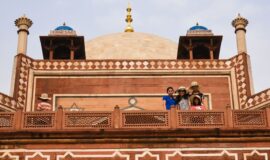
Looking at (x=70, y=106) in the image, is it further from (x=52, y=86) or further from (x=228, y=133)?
(x=228, y=133)

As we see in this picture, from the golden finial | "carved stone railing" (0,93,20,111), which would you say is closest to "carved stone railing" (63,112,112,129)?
"carved stone railing" (0,93,20,111)

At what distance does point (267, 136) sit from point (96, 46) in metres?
12.6

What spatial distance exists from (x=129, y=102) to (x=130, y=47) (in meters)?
5.16

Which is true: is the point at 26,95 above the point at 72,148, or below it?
above

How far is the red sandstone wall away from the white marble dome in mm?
3308

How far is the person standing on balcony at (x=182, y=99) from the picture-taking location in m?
15.6

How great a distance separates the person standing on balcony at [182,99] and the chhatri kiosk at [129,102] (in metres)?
0.36

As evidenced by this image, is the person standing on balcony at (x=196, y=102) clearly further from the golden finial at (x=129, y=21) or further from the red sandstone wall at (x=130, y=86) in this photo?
the golden finial at (x=129, y=21)

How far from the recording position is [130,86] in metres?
21.6

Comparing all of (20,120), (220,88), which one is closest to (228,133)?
(20,120)

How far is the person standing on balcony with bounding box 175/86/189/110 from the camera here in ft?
→ 51.1

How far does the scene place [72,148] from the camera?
48.6 feet

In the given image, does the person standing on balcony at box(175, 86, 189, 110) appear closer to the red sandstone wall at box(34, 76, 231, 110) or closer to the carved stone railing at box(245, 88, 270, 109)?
the red sandstone wall at box(34, 76, 231, 110)

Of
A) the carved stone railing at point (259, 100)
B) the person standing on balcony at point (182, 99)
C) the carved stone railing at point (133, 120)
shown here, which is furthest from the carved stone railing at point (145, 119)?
the carved stone railing at point (259, 100)
